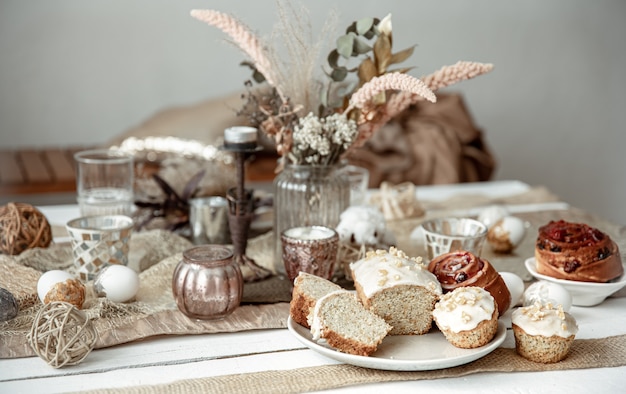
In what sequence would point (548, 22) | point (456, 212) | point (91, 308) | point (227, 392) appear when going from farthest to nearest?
1. point (548, 22)
2. point (456, 212)
3. point (91, 308)
4. point (227, 392)

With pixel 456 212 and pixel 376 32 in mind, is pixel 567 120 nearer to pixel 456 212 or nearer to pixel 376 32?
pixel 456 212

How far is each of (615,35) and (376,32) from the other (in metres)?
3.46

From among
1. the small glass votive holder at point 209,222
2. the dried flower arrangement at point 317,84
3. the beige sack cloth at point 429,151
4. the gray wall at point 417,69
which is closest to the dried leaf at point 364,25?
the dried flower arrangement at point 317,84

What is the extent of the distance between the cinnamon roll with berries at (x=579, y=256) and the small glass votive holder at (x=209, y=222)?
2.31 ft

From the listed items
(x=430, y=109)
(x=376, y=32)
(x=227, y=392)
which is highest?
(x=376, y=32)

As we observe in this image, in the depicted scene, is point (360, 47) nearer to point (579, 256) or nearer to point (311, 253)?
point (311, 253)

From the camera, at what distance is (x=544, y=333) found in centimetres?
119

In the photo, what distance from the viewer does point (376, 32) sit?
5.00 ft

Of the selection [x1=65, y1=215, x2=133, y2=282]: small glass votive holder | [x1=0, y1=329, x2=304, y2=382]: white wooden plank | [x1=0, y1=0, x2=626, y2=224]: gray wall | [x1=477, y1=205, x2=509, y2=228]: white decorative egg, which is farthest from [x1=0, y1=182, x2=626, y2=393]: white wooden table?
[x1=0, y1=0, x2=626, y2=224]: gray wall

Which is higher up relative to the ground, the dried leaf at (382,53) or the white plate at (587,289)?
the dried leaf at (382,53)

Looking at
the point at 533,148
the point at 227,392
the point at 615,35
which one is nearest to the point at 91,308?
the point at 227,392

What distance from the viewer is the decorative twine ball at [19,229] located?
1.61 meters

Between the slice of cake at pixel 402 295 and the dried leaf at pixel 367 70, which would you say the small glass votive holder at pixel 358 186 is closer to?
the dried leaf at pixel 367 70

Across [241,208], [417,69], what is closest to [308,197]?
[241,208]
